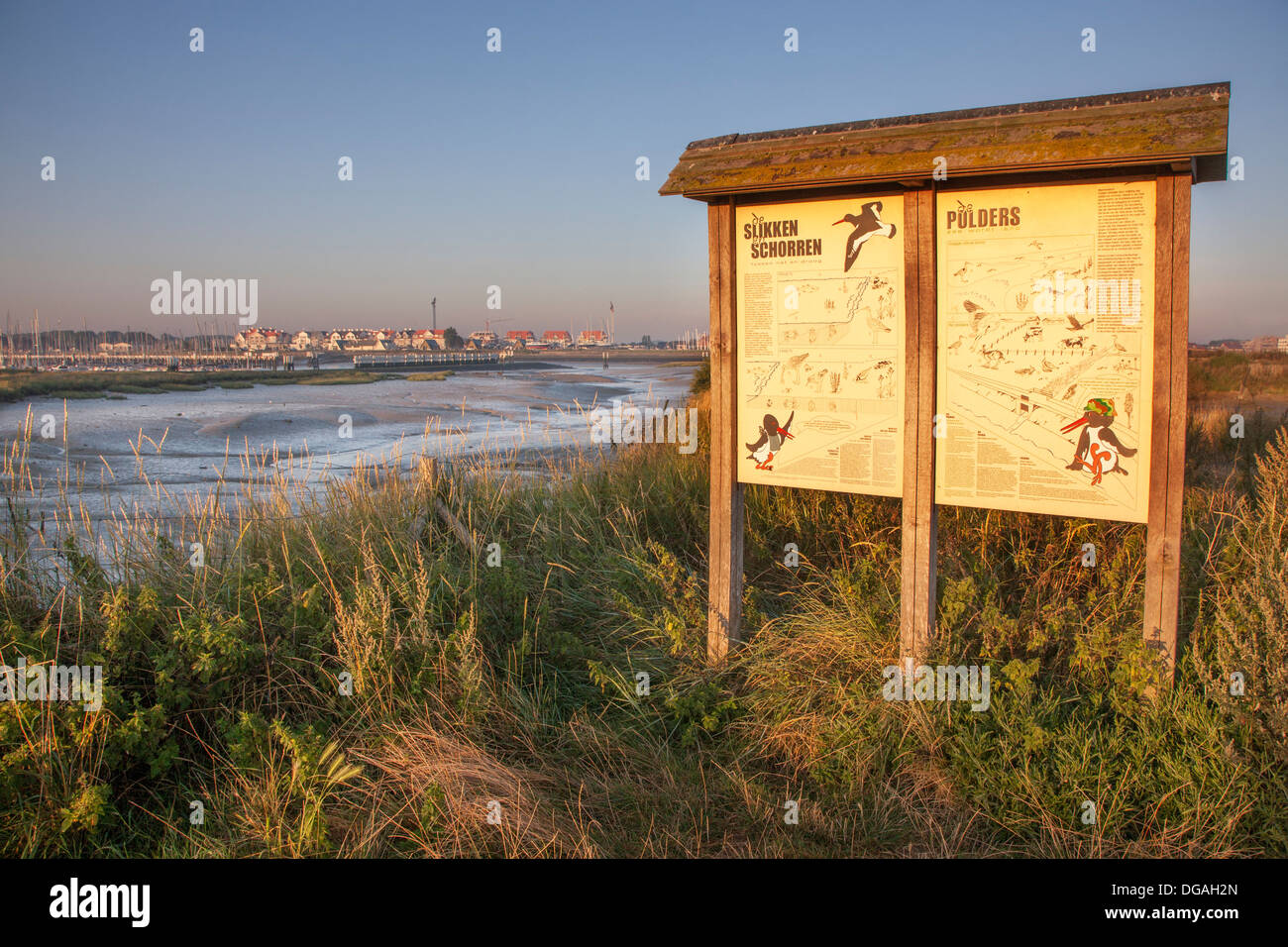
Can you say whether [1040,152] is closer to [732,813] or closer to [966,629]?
[966,629]

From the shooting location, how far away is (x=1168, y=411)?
391cm

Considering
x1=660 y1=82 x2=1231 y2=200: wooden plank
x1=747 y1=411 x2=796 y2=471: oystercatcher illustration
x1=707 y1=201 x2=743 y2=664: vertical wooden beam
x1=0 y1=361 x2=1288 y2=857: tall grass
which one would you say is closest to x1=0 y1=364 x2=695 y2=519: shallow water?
x1=0 y1=361 x2=1288 y2=857: tall grass

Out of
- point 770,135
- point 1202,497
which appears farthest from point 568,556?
point 1202,497

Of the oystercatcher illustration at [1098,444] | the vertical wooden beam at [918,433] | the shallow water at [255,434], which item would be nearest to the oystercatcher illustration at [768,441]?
the vertical wooden beam at [918,433]

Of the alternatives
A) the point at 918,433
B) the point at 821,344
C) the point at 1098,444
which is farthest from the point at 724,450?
the point at 1098,444

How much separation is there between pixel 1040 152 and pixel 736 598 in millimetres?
2906

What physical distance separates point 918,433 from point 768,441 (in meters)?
0.89

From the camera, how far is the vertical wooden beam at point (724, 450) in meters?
4.95

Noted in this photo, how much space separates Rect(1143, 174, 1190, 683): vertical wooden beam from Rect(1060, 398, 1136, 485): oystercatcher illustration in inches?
6.0

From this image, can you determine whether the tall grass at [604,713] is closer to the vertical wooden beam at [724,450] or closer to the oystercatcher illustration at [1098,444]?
the vertical wooden beam at [724,450]

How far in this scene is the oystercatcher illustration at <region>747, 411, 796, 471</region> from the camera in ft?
15.9

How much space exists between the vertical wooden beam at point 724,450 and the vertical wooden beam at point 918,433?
1016 millimetres
